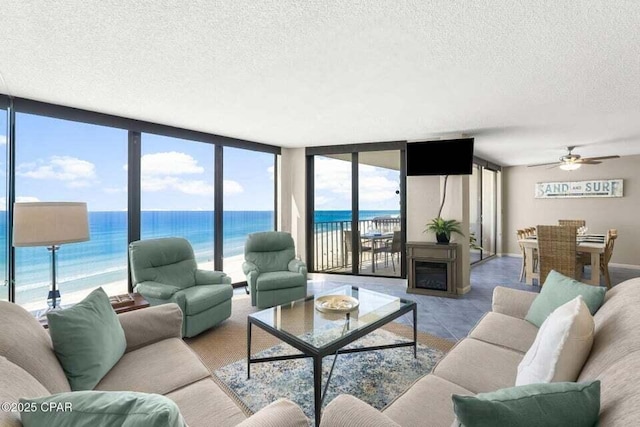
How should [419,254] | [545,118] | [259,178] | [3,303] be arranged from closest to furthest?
[3,303] < [545,118] < [419,254] < [259,178]

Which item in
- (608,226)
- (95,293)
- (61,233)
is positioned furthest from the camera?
(608,226)

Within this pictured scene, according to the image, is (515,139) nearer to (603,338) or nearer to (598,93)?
(598,93)

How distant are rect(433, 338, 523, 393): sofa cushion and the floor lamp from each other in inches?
101

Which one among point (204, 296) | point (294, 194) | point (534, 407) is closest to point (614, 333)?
point (534, 407)

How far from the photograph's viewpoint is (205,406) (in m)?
1.28

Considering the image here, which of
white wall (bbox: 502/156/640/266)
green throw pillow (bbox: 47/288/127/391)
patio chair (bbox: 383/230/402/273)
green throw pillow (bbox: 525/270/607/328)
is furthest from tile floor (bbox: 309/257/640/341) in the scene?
green throw pillow (bbox: 47/288/127/391)

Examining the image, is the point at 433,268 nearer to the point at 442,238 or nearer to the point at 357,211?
the point at 442,238

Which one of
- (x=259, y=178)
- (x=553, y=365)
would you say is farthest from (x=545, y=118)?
(x=259, y=178)

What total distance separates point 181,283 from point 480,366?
3.01 meters

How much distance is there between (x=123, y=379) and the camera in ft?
4.86

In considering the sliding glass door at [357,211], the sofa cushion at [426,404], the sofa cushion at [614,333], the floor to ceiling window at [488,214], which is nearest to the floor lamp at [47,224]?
the sofa cushion at [426,404]

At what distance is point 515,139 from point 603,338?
14.1ft

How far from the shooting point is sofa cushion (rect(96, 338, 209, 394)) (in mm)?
1430

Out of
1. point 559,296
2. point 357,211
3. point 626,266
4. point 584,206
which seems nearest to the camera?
point 559,296
